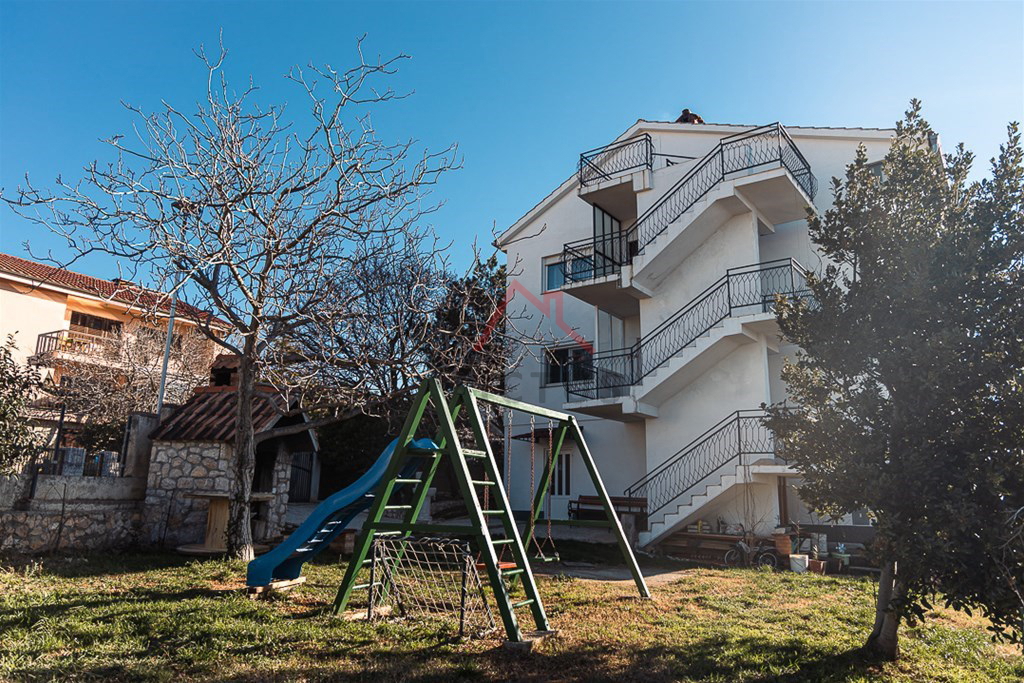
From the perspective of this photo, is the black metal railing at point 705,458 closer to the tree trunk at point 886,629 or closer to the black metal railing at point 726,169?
the black metal railing at point 726,169

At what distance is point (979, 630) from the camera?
25.3 ft

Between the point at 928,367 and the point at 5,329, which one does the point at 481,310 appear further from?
the point at 5,329

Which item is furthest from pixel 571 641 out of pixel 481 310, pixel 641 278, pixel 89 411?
pixel 89 411

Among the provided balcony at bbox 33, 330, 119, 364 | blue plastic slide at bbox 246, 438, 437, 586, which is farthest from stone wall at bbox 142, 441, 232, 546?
balcony at bbox 33, 330, 119, 364

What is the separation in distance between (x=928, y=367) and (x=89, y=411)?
22108 mm

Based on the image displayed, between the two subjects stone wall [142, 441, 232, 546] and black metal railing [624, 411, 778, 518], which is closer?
stone wall [142, 441, 232, 546]

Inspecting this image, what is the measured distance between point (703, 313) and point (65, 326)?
2714cm

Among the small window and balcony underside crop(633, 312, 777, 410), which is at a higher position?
the small window

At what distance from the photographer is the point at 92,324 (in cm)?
3025

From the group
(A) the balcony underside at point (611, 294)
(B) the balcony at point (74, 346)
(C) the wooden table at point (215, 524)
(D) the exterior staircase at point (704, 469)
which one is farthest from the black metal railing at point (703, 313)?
(B) the balcony at point (74, 346)

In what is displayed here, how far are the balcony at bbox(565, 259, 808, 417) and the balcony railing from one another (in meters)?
19.0

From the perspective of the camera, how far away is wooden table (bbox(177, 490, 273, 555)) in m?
11.3

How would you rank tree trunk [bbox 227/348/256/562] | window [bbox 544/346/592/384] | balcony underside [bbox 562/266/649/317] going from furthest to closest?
window [bbox 544/346/592/384], balcony underside [bbox 562/266/649/317], tree trunk [bbox 227/348/256/562]

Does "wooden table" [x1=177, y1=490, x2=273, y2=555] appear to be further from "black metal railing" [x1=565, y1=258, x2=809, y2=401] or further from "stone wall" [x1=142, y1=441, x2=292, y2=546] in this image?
"black metal railing" [x1=565, y1=258, x2=809, y2=401]
